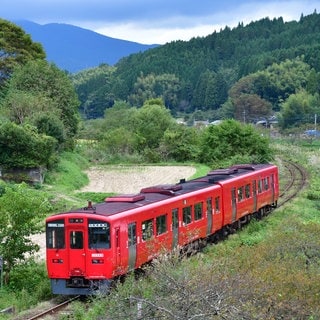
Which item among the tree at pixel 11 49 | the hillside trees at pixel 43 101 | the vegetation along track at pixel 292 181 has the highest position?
the tree at pixel 11 49

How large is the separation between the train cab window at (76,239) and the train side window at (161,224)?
2.58m

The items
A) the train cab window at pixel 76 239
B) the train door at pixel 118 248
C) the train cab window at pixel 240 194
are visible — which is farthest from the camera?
the train cab window at pixel 240 194

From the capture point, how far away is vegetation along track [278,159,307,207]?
34.8m

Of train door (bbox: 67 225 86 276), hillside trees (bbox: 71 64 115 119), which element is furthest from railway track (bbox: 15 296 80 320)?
hillside trees (bbox: 71 64 115 119)

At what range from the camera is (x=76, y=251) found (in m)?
15.6

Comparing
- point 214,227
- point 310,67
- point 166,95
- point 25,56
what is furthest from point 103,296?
point 166,95

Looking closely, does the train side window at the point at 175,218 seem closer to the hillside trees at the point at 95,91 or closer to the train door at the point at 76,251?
the train door at the point at 76,251

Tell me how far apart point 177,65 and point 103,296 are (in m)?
160

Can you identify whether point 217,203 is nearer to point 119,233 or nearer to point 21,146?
point 119,233

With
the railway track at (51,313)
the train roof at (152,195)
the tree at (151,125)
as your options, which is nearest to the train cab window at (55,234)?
the train roof at (152,195)

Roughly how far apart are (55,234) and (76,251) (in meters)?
0.68

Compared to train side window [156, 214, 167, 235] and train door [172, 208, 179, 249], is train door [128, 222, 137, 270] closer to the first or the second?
train side window [156, 214, 167, 235]

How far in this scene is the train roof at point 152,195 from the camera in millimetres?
16188

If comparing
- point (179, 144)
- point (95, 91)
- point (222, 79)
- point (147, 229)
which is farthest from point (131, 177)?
point (95, 91)
